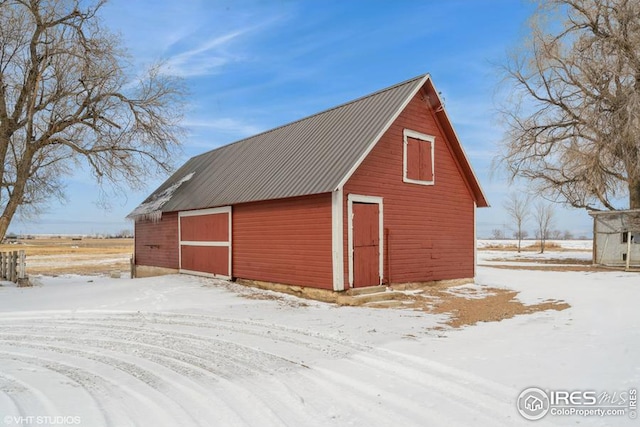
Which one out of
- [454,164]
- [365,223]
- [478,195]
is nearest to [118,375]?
[365,223]

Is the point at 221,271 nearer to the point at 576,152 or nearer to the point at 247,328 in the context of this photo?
the point at 247,328

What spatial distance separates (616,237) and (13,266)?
2762cm

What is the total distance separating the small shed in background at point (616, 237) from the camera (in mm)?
22094

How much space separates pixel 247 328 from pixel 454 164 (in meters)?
10.1

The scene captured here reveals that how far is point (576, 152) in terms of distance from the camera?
24.0 meters

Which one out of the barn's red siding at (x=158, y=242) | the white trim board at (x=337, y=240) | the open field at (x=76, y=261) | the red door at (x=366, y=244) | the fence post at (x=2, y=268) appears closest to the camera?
the white trim board at (x=337, y=240)

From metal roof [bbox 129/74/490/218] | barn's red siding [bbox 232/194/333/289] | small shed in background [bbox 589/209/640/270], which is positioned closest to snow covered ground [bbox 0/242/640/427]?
barn's red siding [bbox 232/194/333/289]

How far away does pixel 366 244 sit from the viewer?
1223 centimetres

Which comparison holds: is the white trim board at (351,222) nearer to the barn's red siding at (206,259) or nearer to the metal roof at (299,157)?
the metal roof at (299,157)

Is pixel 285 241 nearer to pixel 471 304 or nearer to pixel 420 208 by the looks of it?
pixel 420 208

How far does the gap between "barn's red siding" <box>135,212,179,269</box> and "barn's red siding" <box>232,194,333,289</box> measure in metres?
5.15

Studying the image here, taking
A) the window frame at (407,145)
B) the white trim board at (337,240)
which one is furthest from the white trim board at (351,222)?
the window frame at (407,145)

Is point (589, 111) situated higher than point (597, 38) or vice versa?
point (597, 38)

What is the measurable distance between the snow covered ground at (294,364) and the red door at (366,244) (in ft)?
5.67
